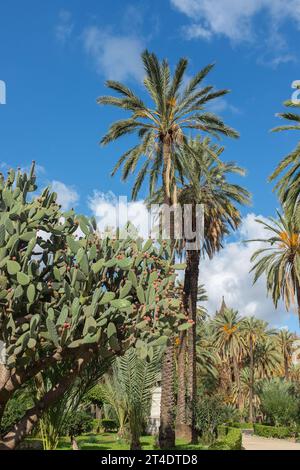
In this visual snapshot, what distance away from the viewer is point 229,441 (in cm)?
1886

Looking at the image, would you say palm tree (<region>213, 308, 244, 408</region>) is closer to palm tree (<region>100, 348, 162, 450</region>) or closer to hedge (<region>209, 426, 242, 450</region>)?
hedge (<region>209, 426, 242, 450</region>)

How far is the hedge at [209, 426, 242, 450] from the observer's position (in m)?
16.4

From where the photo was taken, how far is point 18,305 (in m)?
9.60

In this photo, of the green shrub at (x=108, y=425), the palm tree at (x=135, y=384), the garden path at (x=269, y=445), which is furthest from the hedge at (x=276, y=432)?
the palm tree at (x=135, y=384)

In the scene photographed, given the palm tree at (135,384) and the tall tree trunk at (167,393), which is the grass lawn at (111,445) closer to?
the tall tree trunk at (167,393)

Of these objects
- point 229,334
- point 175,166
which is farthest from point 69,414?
point 229,334

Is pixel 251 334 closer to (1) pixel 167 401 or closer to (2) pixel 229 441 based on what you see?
(1) pixel 167 401

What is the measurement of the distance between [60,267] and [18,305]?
1.38 m

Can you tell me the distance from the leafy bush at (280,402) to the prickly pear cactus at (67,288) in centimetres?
3103

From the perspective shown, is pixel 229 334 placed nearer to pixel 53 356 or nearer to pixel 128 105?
pixel 128 105

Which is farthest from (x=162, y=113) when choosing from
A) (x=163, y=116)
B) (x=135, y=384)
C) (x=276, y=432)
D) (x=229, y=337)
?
(x=229, y=337)

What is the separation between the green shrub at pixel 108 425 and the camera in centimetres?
4066

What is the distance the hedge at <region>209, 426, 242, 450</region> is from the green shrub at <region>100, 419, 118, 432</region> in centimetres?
1196

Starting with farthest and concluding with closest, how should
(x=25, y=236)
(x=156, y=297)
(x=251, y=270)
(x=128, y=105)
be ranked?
1. (x=251, y=270)
2. (x=128, y=105)
3. (x=156, y=297)
4. (x=25, y=236)
